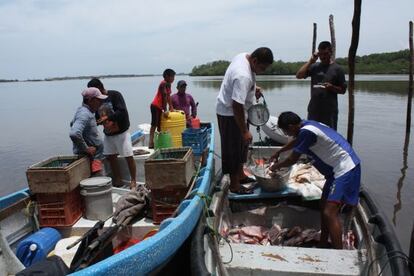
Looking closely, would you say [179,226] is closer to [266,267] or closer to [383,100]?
[266,267]

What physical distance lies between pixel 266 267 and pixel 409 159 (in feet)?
31.1

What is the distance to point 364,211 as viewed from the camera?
4.15 metres

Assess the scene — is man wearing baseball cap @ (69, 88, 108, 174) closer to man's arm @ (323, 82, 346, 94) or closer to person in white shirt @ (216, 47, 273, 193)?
person in white shirt @ (216, 47, 273, 193)

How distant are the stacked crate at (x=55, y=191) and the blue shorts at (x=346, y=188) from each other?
267 cm

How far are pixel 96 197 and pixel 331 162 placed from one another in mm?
2549

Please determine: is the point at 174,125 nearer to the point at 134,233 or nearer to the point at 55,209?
the point at 134,233

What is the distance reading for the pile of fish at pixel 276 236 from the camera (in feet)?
13.7

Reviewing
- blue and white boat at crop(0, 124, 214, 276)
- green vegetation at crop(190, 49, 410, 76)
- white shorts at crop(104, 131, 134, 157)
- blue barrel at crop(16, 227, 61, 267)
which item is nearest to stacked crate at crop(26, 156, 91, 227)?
blue and white boat at crop(0, 124, 214, 276)

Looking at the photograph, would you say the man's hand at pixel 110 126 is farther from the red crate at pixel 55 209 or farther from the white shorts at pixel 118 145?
the red crate at pixel 55 209

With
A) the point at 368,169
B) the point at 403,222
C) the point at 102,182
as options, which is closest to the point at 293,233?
the point at 102,182

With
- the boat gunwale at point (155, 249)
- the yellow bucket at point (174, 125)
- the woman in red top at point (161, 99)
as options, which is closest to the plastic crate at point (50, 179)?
the boat gunwale at point (155, 249)

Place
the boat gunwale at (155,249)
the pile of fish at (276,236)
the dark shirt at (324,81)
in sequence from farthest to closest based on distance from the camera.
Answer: the dark shirt at (324,81) < the pile of fish at (276,236) < the boat gunwale at (155,249)

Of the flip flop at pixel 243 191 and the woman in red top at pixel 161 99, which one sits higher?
→ the woman in red top at pixel 161 99

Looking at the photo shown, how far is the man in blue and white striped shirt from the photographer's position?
362 centimetres
